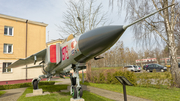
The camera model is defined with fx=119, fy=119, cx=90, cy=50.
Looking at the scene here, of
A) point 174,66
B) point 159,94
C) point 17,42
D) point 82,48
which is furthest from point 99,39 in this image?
point 17,42

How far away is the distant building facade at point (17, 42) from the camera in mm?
15720

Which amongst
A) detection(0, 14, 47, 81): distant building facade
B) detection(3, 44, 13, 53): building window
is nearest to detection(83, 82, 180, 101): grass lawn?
detection(0, 14, 47, 81): distant building facade

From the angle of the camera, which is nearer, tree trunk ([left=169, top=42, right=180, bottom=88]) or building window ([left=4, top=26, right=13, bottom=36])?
tree trunk ([left=169, top=42, right=180, bottom=88])

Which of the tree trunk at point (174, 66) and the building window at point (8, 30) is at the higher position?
the building window at point (8, 30)

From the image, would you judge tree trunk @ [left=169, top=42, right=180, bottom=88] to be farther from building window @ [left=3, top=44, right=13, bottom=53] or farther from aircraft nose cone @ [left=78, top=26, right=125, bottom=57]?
building window @ [left=3, top=44, right=13, bottom=53]

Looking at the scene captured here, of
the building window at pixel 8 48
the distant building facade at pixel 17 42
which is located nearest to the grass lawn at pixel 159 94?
the distant building facade at pixel 17 42

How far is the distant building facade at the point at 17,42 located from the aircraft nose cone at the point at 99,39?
15.7 meters

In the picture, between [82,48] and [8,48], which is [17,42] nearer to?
[8,48]

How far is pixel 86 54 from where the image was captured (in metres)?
4.34

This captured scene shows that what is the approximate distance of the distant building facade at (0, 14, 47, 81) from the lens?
15720mm

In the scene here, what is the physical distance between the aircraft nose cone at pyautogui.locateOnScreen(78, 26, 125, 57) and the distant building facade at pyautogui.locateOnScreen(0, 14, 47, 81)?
51.6 feet

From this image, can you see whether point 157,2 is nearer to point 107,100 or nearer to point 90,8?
point 107,100

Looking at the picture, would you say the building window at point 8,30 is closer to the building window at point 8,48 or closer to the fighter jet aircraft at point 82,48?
the building window at point 8,48

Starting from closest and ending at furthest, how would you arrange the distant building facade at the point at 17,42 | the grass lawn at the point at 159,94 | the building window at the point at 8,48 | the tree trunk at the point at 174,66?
the grass lawn at the point at 159,94 < the tree trunk at the point at 174,66 < the distant building facade at the point at 17,42 < the building window at the point at 8,48
